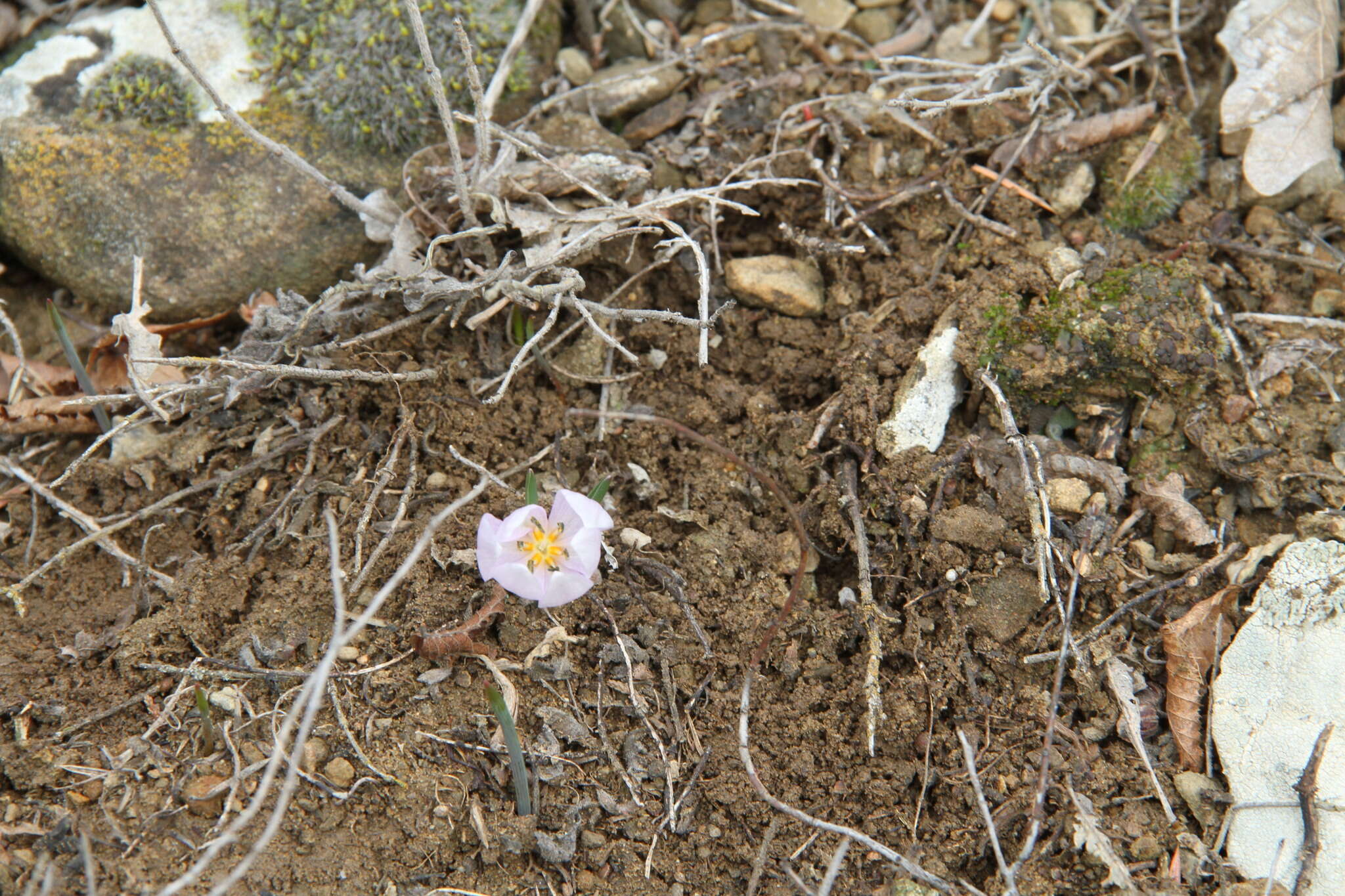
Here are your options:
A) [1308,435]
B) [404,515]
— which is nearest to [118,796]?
[404,515]

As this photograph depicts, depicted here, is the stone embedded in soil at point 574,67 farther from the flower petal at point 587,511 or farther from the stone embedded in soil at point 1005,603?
the stone embedded in soil at point 1005,603

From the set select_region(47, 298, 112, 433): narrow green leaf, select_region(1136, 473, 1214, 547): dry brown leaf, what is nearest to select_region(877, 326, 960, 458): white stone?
select_region(1136, 473, 1214, 547): dry brown leaf

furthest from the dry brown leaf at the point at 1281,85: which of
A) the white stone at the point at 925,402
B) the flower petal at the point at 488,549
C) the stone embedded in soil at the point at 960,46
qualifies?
the flower petal at the point at 488,549

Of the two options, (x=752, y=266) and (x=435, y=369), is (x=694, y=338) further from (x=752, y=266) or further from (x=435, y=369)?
(x=435, y=369)

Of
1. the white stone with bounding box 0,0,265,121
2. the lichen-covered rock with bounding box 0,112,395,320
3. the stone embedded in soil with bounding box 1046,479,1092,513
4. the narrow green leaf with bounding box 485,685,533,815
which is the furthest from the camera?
the white stone with bounding box 0,0,265,121

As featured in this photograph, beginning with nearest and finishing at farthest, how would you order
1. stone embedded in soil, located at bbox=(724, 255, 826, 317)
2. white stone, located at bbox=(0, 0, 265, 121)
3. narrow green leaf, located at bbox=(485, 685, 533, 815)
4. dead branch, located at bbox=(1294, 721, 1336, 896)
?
1. narrow green leaf, located at bbox=(485, 685, 533, 815)
2. dead branch, located at bbox=(1294, 721, 1336, 896)
3. stone embedded in soil, located at bbox=(724, 255, 826, 317)
4. white stone, located at bbox=(0, 0, 265, 121)

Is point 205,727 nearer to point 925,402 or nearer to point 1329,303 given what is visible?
point 925,402

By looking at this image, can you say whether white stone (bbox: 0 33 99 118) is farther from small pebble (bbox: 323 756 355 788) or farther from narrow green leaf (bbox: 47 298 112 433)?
small pebble (bbox: 323 756 355 788)
